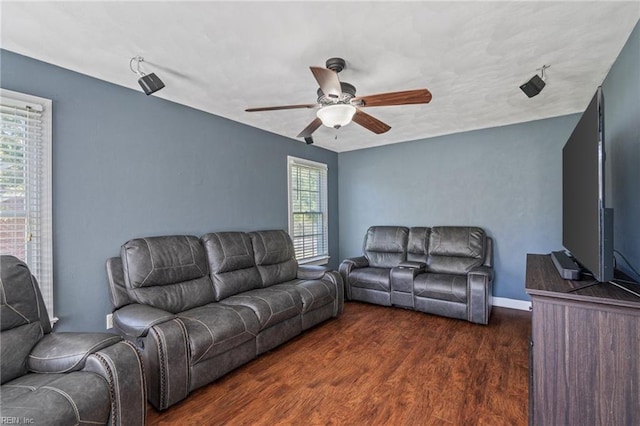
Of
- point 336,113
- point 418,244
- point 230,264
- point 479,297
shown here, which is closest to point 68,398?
point 230,264

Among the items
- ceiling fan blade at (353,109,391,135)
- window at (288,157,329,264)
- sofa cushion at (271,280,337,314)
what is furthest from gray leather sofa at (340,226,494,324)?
ceiling fan blade at (353,109,391,135)

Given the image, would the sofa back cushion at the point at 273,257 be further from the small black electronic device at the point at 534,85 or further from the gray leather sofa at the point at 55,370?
the small black electronic device at the point at 534,85

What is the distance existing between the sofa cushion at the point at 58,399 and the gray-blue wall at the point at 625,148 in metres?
3.10

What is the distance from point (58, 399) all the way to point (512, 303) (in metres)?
4.68

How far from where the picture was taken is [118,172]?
2592mm

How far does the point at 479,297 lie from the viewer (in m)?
3.37

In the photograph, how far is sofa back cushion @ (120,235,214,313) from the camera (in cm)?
243

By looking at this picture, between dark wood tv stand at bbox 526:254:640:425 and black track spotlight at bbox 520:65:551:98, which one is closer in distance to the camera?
dark wood tv stand at bbox 526:254:640:425

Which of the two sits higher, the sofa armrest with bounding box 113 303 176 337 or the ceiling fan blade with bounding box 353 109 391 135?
the ceiling fan blade with bounding box 353 109 391 135

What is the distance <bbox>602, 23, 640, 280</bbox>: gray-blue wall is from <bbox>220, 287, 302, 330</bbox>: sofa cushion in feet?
8.51

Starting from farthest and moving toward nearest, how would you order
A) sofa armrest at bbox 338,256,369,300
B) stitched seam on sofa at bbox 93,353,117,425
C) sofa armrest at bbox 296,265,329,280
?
sofa armrest at bbox 338,256,369,300, sofa armrest at bbox 296,265,329,280, stitched seam on sofa at bbox 93,353,117,425

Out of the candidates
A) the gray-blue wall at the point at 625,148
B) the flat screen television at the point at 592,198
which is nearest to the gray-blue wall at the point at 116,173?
the flat screen television at the point at 592,198

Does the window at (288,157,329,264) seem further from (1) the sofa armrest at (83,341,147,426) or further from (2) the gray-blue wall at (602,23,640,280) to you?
(2) the gray-blue wall at (602,23,640,280)

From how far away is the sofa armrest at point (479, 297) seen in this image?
334 cm
